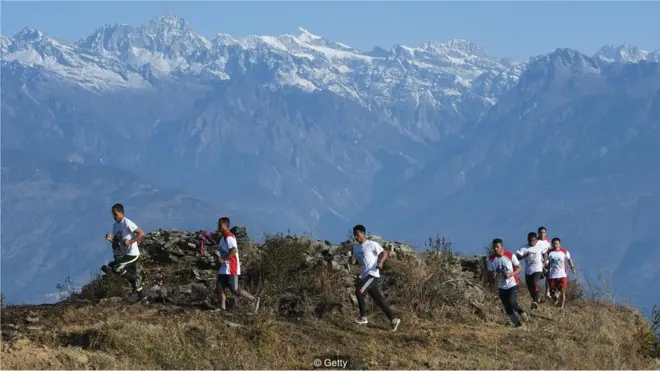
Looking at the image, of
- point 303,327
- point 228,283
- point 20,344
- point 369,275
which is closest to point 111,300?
point 228,283

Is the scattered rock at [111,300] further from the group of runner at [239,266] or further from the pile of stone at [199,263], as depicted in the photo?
the pile of stone at [199,263]

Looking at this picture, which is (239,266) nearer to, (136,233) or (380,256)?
(136,233)

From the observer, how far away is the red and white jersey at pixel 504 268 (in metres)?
17.8

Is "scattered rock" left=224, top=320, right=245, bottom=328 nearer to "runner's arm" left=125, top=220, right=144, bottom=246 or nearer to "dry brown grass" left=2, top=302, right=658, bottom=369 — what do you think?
"dry brown grass" left=2, top=302, right=658, bottom=369

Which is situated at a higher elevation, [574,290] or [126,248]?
[574,290]

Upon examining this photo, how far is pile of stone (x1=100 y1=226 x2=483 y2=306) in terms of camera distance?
1798 centimetres

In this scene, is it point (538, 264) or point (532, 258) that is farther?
point (532, 258)

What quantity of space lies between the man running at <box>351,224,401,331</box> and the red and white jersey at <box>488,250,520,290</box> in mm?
2581

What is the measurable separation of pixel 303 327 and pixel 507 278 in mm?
4254

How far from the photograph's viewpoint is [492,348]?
1571cm

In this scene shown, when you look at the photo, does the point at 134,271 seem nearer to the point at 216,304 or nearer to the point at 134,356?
the point at 216,304

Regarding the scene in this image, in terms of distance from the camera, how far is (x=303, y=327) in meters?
15.8

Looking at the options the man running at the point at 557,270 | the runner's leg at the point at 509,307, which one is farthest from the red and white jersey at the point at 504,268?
the man running at the point at 557,270

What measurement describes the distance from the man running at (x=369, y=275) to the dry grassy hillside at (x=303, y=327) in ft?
1.10
